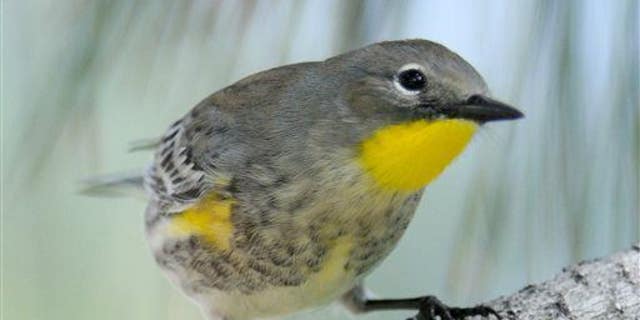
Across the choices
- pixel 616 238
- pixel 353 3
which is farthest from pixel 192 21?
pixel 616 238

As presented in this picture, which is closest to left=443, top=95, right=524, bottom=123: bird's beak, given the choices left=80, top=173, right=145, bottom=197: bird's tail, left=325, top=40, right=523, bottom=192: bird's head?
left=325, top=40, right=523, bottom=192: bird's head

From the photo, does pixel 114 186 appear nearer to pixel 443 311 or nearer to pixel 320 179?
pixel 320 179

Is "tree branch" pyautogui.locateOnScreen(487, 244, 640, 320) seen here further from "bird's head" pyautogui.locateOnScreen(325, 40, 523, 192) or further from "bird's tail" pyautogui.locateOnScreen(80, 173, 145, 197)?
"bird's tail" pyautogui.locateOnScreen(80, 173, 145, 197)

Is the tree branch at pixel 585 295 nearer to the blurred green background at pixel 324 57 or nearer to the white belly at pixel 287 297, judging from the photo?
the blurred green background at pixel 324 57

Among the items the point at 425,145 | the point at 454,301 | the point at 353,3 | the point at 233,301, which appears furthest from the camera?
the point at 233,301

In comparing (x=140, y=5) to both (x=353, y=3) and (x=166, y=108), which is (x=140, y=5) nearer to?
(x=166, y=108)

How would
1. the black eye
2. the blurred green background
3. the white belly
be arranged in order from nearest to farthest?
the blurred green background < the black eye < the white belly
